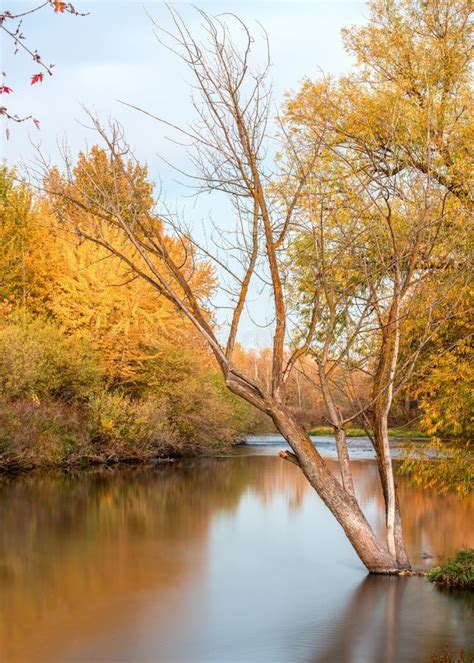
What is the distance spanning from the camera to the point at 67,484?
74.9 feet

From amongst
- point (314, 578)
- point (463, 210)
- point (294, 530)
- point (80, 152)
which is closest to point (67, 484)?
point (294, 530)

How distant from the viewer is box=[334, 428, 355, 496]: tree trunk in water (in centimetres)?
1105

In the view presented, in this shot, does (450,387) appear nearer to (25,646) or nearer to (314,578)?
(314,578)

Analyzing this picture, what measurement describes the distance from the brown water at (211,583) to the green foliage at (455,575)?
0.22m

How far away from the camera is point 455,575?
11109 mm

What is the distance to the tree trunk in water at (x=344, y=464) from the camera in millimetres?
11055

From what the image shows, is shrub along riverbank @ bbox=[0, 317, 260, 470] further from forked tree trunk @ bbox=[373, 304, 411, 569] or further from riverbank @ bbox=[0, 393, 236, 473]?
forked tree trunk @ bbox=[373, 304, 411, 569]

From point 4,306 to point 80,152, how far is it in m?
16.4

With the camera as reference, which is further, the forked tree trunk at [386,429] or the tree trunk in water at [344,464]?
the forked tree trunk at [386,429]

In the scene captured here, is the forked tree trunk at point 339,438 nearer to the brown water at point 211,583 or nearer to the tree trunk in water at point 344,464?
the tree trunk in water at point 344,464

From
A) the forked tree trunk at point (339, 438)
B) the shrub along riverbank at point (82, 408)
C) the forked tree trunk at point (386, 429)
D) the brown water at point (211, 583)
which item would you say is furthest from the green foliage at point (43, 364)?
the forked tree trunk at point (386, 429)

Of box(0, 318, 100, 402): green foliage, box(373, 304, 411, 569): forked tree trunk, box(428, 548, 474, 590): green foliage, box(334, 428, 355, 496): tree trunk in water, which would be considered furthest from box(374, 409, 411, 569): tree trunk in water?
box(0, 318, 100, 402): green foliage

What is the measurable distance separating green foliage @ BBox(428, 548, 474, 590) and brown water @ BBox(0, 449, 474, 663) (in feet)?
0.73

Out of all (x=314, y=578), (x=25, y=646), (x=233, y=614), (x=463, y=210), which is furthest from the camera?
(x=463, y=210)
